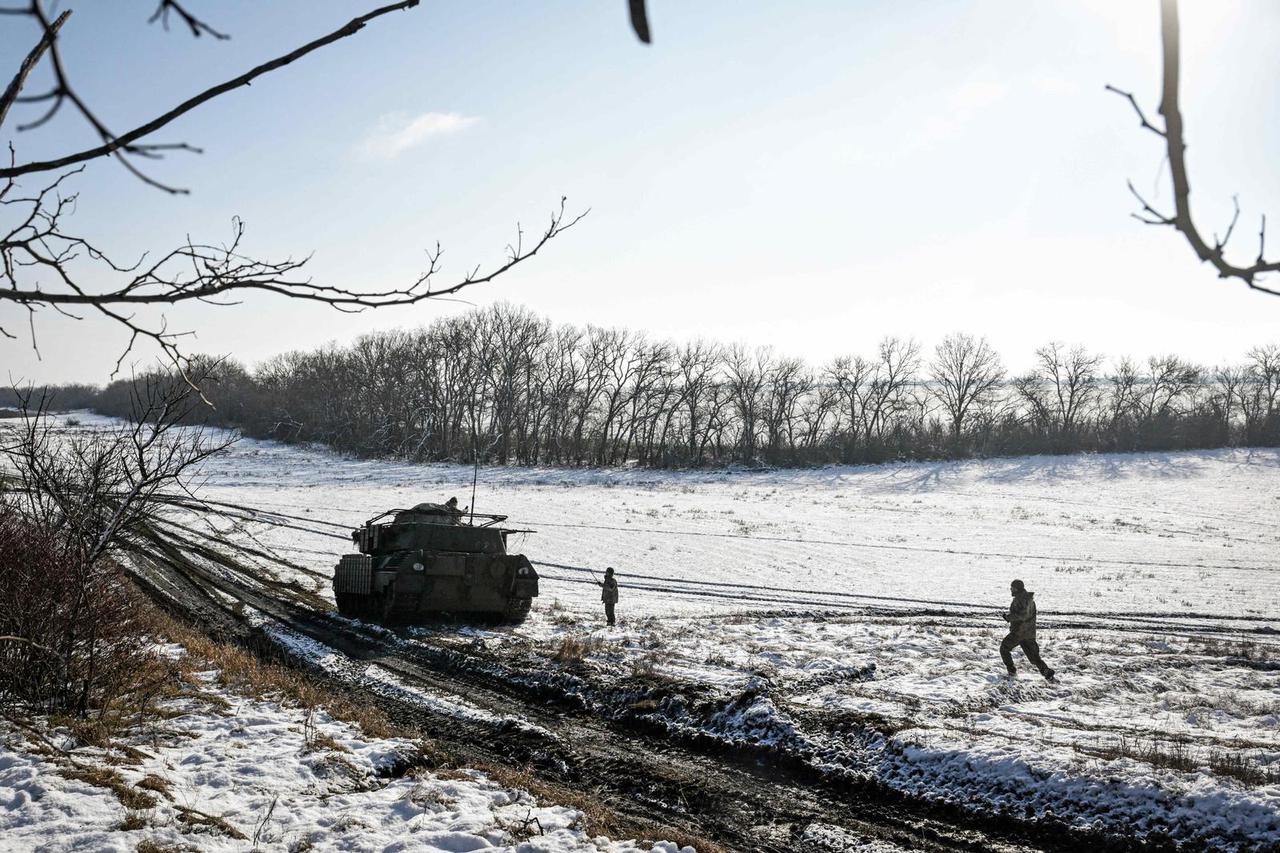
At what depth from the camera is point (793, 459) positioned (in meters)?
63.6

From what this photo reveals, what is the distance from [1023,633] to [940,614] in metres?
7.58

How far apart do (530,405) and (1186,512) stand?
46863mm

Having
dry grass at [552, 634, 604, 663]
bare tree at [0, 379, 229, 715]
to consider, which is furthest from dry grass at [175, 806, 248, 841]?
dry grass at [552, 634, 604, 663]

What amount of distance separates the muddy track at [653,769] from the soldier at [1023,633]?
5.25m

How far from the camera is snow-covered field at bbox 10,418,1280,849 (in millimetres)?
7270

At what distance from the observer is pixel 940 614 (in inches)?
→ 740

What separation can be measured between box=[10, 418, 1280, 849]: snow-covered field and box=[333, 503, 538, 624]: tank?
2.77ft

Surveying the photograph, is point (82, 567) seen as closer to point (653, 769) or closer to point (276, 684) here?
point (276, 684)

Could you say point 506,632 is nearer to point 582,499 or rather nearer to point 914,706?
point 914,706

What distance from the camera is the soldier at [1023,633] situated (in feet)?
37.5

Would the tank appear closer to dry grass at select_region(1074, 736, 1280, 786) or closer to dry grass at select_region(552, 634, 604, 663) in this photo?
dry grass at select_region(552, 634, 604, 663)

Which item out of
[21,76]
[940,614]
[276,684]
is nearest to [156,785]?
[276,684]

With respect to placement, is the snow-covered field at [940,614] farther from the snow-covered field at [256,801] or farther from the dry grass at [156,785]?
the dry grass at [156,785]

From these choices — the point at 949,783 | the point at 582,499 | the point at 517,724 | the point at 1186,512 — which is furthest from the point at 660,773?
the point at 1186,512
